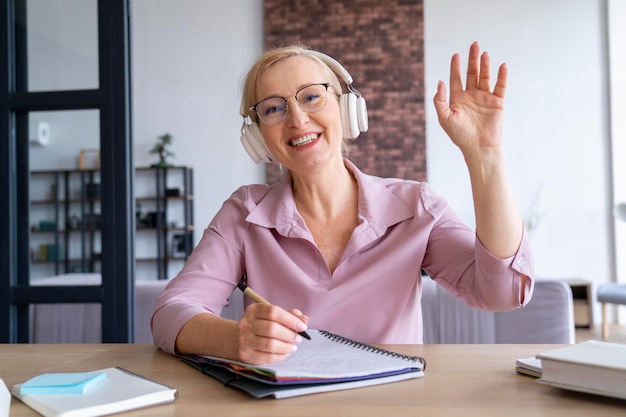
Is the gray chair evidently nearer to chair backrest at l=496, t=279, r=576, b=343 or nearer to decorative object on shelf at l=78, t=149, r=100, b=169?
chair backrest at l=496, t=279, r=576, b=343

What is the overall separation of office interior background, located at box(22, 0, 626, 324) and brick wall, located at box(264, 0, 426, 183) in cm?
14

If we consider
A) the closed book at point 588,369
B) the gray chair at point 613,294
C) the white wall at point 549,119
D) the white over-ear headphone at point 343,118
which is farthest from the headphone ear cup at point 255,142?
the white wall at point 549,119

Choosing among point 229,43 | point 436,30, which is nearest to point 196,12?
point 229,43

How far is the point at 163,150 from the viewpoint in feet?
21.4

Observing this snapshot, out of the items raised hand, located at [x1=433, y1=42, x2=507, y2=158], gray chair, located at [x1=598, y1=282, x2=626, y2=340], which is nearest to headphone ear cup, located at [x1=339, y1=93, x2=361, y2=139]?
raised hand, located at [x1=433, y1=42, x2=507, y2=158]

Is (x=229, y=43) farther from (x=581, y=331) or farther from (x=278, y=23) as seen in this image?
(x=581, y=331)

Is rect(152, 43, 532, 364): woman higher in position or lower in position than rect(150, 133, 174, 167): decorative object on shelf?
lower

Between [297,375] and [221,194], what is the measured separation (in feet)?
19.0

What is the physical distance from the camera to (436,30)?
6.44 m

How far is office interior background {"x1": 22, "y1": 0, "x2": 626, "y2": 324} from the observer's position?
621 centimetres

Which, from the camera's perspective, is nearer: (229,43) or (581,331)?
(581,331)

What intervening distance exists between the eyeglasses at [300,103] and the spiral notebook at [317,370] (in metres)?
0.59

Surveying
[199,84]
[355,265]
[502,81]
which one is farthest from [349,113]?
[199,84]

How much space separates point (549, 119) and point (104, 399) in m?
6.14
